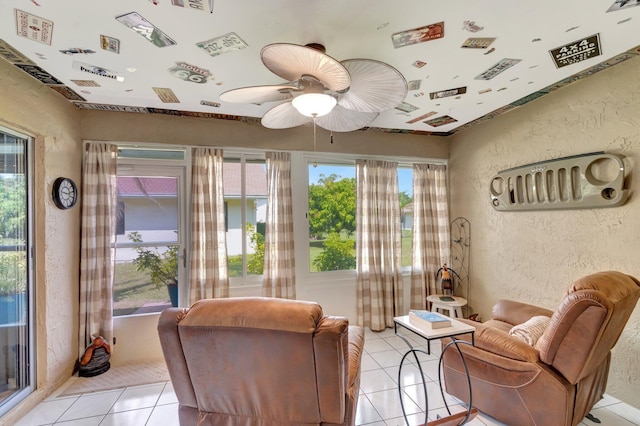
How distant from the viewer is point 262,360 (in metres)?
1.39

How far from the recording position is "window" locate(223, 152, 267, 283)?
128 inches

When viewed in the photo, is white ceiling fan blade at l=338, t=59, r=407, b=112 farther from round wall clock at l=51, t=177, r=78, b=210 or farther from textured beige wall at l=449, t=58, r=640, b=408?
round wall clock at l=51, t=177, r=78, b=210

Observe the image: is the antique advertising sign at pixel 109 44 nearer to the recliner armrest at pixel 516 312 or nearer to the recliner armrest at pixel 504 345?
the recliner armrest at pixel 504 345

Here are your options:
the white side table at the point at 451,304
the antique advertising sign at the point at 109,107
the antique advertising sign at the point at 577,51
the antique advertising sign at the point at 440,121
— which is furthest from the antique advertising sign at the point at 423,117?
the antique advertising sign at the point at 109,107

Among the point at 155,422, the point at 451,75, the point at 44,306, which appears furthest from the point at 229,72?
the point at 155,422

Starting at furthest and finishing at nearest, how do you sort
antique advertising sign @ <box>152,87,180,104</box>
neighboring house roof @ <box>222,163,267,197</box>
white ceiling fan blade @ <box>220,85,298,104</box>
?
1. neighboring house roof @ <box>222,163,267,197</box>
2. antique advertising sign @ <box>152,87,180,104</box>
3. white ceiling fan blade @ <box>220,85,298,104</box>

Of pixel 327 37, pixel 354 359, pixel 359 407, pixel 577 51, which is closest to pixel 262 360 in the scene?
→ pixel 354 359

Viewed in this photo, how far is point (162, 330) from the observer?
1.44 metres

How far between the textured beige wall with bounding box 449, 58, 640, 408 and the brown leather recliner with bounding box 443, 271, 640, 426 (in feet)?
1.42

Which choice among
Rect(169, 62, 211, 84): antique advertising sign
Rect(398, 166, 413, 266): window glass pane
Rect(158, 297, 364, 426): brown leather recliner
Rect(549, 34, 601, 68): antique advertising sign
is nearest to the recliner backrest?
Rect(158, 297, 364, 426): brown leather recliner

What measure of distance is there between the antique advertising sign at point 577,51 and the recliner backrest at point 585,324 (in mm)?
1425

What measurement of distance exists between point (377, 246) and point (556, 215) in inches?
69.4

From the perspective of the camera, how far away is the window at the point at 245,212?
128 inches

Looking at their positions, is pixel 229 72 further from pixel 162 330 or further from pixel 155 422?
pixel 155 422
